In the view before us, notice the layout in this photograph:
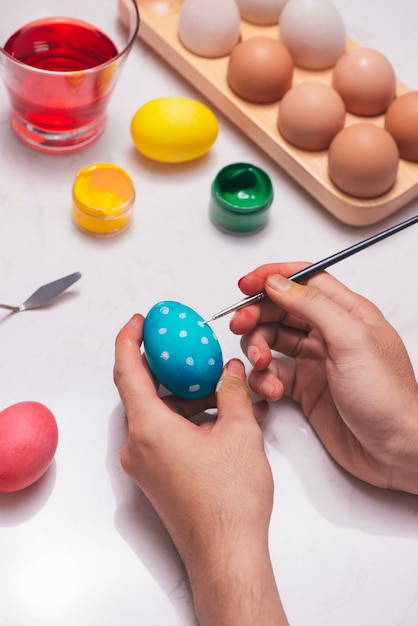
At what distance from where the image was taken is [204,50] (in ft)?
4.42

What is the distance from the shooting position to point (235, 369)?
99cm

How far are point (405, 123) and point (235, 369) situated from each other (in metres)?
0.54

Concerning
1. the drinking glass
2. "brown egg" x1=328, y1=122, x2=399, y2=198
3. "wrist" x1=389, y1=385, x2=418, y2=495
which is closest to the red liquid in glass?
the drinking glass

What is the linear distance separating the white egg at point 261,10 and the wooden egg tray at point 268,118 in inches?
0.5

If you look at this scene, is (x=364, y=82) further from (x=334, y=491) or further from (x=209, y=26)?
(x=334, y=491)

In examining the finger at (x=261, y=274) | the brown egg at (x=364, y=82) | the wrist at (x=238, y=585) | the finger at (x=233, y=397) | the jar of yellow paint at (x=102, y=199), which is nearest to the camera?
the wrist at (x=238, y=585)

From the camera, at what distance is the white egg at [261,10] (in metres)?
1.38

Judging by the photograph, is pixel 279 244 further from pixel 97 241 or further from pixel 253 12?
pixel 253 12

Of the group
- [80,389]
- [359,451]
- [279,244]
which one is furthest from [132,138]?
[359,451]

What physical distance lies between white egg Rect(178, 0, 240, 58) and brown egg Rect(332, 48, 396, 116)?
196 mm

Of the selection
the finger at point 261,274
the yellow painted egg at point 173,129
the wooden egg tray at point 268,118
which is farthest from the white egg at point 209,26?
the finger at point 261,274

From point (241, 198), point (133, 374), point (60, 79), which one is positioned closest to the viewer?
point (133, 374)

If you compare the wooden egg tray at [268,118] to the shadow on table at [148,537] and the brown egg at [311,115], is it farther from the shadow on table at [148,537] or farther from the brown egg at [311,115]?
the shadow on table at [148,537]

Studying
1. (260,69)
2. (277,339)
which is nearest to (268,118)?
(260,69)
